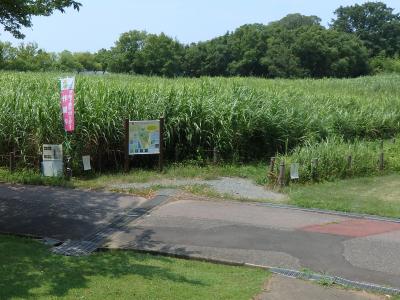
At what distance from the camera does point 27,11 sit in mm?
8406

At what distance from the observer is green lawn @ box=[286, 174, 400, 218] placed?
970cm

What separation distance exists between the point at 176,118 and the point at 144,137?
4.66 ft

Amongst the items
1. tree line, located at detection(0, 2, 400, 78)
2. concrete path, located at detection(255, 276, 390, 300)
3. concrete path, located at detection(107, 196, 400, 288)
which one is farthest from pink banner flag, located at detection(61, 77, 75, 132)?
tree line, located at detection(0, 2, 400, 78)

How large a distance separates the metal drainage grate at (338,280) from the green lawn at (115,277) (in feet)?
0.90

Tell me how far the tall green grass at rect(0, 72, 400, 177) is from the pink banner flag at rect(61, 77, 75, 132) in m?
0.55

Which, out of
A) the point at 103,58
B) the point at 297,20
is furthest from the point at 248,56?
the point at 297,20

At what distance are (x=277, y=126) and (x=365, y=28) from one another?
86.2m

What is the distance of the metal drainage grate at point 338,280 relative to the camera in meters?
5.78

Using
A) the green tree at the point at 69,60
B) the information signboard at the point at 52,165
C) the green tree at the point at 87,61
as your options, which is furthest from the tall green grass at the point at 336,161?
the green tree at the point at 87,61

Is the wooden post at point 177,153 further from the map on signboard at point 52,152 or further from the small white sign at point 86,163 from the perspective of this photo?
the map on signboard at point 52,152

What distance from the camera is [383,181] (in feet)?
40.7

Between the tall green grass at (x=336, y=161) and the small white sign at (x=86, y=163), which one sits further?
Result: the tall green grass at (x=336, y=161)

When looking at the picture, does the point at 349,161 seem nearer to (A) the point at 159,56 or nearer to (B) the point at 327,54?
(A) the point at 159,56

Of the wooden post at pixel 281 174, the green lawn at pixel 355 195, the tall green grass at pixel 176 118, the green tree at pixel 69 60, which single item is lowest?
the green lawn at pixel 355 195
